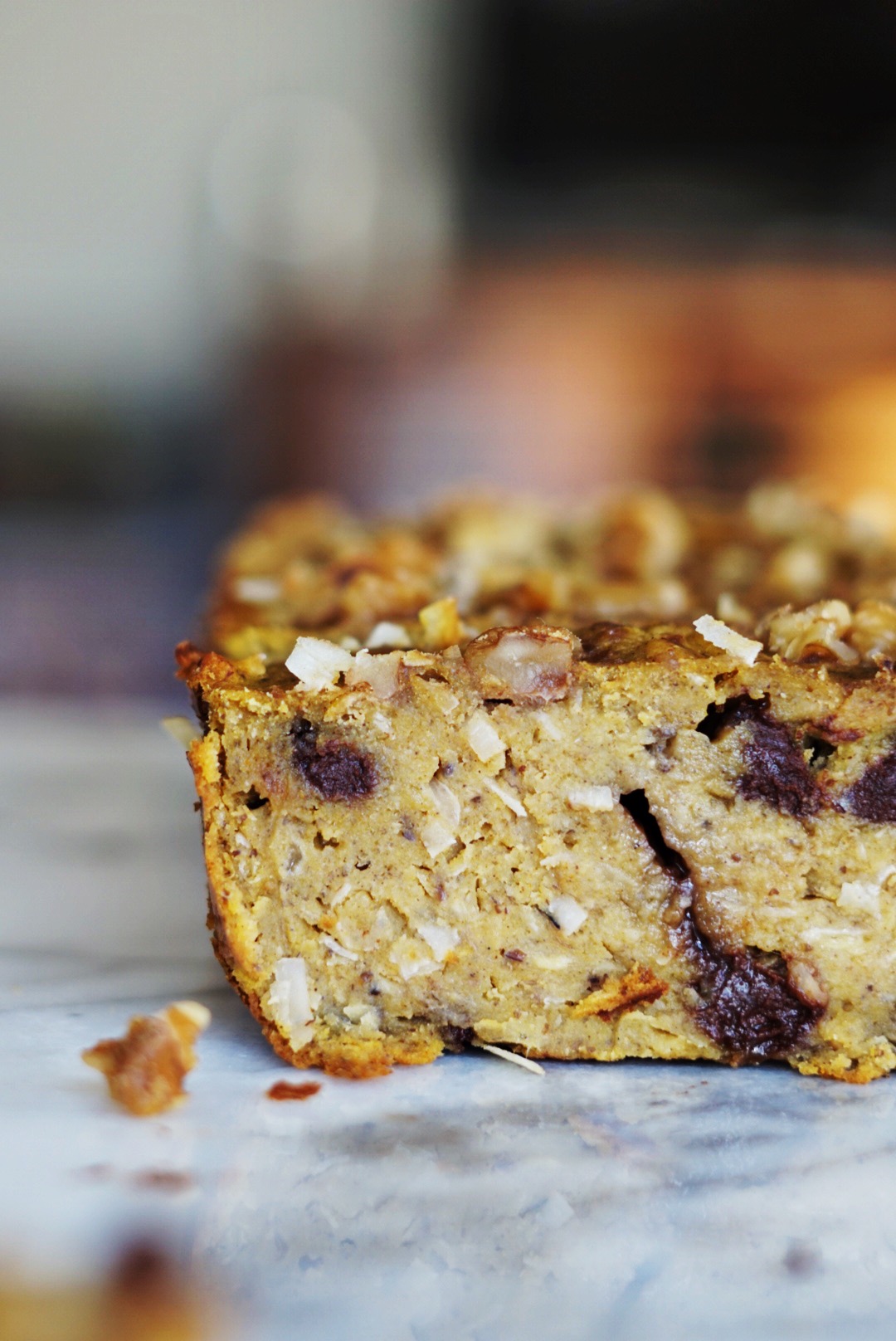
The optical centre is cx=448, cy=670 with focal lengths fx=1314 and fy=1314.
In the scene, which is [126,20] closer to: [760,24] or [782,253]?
[760,24]

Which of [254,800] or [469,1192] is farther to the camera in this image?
[254,800]

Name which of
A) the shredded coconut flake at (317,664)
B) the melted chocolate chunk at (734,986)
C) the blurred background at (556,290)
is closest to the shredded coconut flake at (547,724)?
the melted chocolate chunk at (734,986)

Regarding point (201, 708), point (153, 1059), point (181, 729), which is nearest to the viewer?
point (153, 1059)

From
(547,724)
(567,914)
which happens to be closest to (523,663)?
(547,724)

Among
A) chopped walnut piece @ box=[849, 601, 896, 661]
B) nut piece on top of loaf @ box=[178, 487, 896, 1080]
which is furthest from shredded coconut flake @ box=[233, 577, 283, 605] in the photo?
chopped walnut piece @ box=[849, 601, 896, 661]

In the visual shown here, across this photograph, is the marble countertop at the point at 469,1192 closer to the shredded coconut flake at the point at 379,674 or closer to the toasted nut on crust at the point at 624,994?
the toasted nut on crust at the point at 624,994

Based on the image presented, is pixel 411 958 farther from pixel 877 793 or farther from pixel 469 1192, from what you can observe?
pixel 877 793

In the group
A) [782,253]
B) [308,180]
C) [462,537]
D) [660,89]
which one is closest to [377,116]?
[308,180]
